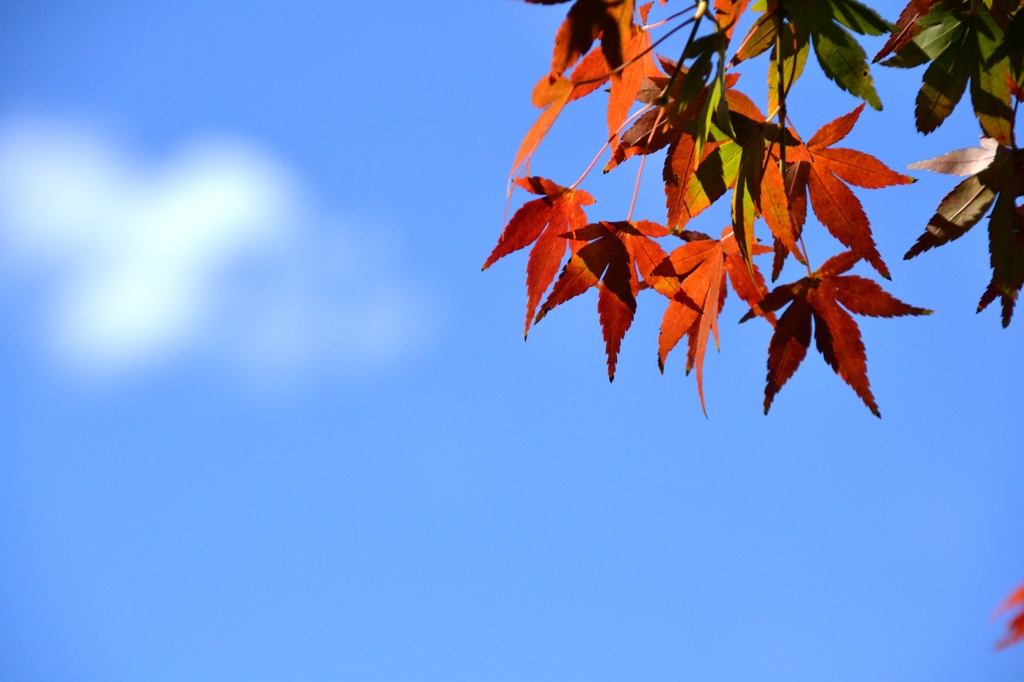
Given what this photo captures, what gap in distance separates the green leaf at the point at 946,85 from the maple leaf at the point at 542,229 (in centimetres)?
51

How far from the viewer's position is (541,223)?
122 cm

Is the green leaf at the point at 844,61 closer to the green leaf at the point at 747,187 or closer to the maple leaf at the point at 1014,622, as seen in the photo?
the green leaf at the point at 747,187

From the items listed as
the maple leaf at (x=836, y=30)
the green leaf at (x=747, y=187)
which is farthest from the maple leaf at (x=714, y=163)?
the maple leaf at (x=836, y=30)

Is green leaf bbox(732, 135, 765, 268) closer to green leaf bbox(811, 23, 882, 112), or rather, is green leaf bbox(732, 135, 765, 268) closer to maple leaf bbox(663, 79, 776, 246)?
maple leaf bbox(663, 79, 776, 246)

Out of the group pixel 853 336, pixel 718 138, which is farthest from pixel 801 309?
pixel 718 138

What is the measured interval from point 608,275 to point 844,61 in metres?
0.45

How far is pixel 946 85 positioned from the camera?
99 cm

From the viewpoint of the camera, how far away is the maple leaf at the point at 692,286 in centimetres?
116

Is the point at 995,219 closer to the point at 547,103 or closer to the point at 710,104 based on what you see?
the point at 710,104

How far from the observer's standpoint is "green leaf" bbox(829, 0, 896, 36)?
95 cm

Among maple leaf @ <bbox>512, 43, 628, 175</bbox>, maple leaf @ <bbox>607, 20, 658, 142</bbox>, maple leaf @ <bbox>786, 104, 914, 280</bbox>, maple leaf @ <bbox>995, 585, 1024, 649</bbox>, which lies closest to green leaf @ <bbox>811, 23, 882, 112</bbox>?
maple leaf @ <bbox>786, 104, 914, 280</bbox>

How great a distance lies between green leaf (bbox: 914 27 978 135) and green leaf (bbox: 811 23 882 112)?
6 cm

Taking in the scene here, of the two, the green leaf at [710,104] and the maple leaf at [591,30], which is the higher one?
the maple leaf at [591,30]

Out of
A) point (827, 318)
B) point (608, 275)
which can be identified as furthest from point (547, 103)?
point (827, 318)
